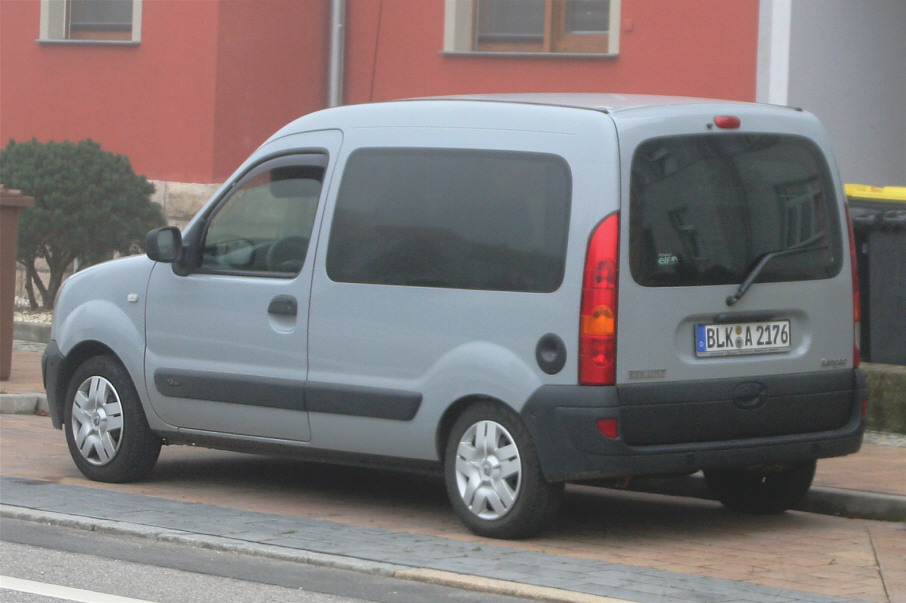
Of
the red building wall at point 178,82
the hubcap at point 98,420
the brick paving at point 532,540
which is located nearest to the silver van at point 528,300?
the brick paving at point 532,540

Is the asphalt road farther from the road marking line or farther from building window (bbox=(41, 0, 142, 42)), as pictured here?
building window (bbox=(41, 0, 142, 42))

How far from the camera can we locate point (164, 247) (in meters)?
8.12

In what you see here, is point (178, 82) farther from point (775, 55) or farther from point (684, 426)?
point (684, 426)

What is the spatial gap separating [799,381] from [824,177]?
932mm

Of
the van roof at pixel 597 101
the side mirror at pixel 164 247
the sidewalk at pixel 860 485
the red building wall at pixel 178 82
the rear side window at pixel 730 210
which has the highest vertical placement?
the red building wall at pixel 178 82

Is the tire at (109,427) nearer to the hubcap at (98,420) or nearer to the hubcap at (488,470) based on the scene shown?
the hubcap at (98,420)

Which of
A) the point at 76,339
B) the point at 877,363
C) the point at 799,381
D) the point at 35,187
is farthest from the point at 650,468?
the point at 35,187

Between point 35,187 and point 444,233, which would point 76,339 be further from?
point 35,187

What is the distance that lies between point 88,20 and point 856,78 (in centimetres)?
836

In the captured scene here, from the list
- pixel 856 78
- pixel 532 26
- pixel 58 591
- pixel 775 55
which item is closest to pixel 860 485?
pixel 58 591

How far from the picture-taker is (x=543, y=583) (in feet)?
19.7

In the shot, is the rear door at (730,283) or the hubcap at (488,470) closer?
the rear door at (730,283)

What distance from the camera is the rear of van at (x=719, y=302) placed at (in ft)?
21.8

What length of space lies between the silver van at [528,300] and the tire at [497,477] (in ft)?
0.03
